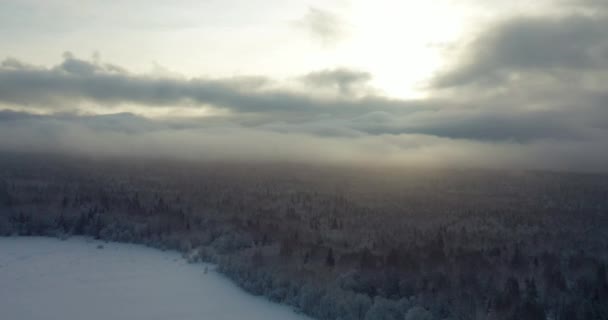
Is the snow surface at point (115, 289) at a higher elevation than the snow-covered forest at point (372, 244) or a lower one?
lower

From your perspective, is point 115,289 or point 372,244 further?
point 372,244

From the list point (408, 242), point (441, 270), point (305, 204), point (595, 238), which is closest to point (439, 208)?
point (305, 204)

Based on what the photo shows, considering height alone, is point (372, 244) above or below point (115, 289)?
above

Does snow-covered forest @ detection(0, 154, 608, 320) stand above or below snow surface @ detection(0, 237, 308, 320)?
above
